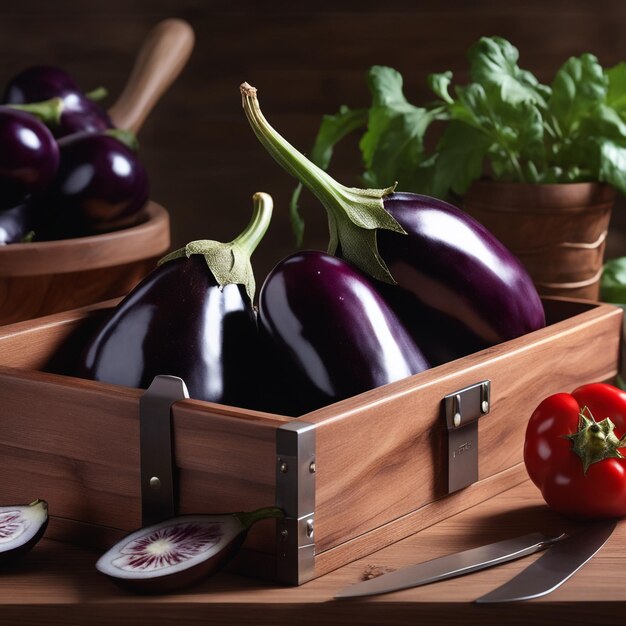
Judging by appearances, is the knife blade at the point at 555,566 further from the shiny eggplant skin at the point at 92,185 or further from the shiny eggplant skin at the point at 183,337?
the shiny eggplant skin at the point at 92,185

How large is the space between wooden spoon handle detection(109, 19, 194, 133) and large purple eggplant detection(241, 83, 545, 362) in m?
0.61

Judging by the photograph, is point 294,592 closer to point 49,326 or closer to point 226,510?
point 226,510

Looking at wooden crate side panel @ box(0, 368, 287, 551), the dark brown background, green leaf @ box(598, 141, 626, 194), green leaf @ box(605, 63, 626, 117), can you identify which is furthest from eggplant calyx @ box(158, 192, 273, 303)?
the dark brown background

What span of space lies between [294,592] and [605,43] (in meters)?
1.09

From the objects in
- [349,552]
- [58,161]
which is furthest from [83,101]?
[349,552]

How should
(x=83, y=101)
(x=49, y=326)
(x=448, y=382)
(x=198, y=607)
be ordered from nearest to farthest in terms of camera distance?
(x=198, y=607) → (x=448, y=382) → (x=49, y=326) → (x=83, y=101)

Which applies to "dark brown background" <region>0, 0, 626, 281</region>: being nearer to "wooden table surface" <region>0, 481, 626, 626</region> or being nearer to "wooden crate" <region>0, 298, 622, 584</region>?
"wooden crate" <region>0, 298, 622, 584</region>

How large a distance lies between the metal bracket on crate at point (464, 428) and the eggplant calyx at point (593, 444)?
2.5 inches

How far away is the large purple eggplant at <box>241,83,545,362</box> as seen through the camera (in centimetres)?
84

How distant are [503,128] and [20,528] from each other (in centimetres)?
69

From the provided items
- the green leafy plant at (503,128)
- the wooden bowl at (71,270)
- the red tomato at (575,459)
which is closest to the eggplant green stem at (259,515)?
the red tomato at (575,459)

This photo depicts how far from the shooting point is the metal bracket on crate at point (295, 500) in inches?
25.3

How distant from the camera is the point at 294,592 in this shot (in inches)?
26.1

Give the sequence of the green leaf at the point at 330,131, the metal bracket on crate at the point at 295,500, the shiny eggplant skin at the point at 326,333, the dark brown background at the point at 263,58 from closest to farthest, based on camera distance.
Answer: the metal bracket on crate at the point at 295,500 < the shiny eggplant skin at the point at 326,333 < the green leaf at the point at 330,131 < the dark brown background at the point at 263,58
